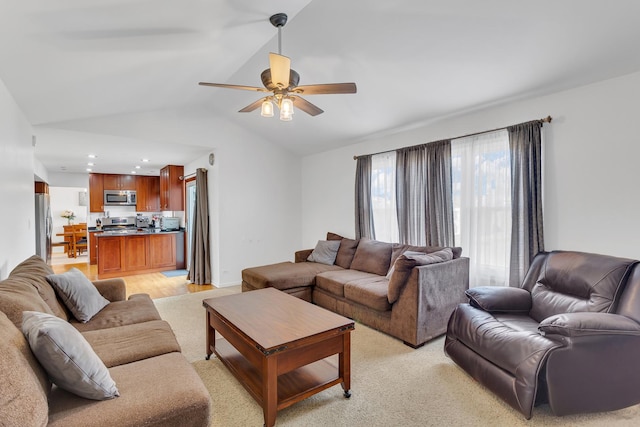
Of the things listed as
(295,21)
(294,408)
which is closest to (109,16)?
(295,21)

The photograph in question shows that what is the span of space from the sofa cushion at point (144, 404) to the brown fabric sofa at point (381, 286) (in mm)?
2066

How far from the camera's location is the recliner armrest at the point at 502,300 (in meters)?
2.57

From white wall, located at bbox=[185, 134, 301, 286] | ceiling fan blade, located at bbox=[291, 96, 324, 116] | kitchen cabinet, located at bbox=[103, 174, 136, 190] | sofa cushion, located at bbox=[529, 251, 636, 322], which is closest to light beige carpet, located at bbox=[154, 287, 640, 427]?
sofa cushion, located at bbox=[529, 251, 636, 322]

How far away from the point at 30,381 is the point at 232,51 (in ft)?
9.52

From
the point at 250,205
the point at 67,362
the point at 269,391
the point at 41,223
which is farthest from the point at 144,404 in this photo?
the point at 41,223

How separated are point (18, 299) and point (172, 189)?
560cm

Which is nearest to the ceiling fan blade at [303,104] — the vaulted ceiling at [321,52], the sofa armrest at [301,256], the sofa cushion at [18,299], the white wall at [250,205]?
the vaulted ceiling at [321,52]

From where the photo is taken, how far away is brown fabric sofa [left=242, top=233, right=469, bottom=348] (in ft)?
9.80

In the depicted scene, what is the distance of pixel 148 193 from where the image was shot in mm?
8266

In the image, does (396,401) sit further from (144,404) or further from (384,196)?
(384,196)

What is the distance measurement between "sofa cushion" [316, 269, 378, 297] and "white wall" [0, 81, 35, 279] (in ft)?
9.91

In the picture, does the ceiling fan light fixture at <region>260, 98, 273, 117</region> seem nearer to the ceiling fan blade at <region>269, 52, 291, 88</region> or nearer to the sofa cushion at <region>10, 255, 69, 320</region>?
the ceiling fan blade at <region>269, 52, 291, 88</region>

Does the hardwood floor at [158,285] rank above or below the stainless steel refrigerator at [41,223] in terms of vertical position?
below

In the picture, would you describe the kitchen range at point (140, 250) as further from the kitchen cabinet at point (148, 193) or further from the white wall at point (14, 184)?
the white wall at point (14, 184)
